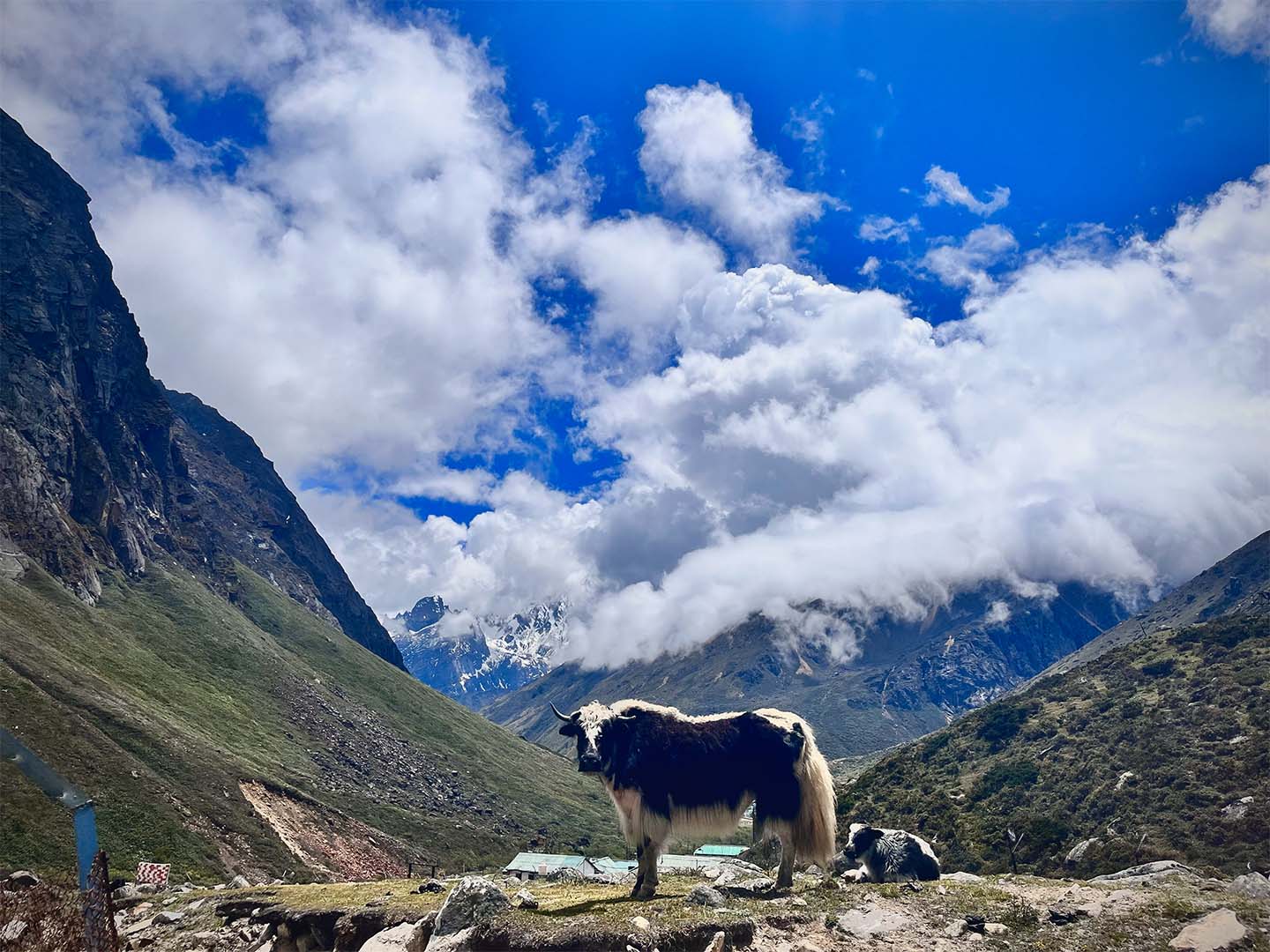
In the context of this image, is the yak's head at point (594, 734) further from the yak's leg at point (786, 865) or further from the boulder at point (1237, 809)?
the boulder at point (1237, 809)

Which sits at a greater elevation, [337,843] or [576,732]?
[576,732]

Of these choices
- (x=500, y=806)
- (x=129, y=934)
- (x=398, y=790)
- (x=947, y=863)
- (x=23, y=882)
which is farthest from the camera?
(x=500, y=806)

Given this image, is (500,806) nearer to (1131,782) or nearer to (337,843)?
(337,843)

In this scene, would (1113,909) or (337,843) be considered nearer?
(1113,909)

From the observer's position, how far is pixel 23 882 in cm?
2677

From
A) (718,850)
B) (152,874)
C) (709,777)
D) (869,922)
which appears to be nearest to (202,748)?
(718,850)

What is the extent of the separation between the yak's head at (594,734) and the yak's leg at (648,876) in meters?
2.41

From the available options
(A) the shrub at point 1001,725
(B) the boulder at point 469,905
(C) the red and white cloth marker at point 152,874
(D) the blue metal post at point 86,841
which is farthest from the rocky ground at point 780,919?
(A) the shrub at point 1001,725

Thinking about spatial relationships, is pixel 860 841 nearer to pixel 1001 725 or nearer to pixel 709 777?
pixel 709 777

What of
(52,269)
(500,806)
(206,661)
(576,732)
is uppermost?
(52,269)

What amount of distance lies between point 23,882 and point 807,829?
26.5m

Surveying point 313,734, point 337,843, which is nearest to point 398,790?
point 313,734

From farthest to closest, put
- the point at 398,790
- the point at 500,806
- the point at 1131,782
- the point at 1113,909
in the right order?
1. the point at 500,806
2. the point at 398,790
3. the point at 1131,782
4. the point at 1113,909

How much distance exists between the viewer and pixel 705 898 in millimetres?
17031
